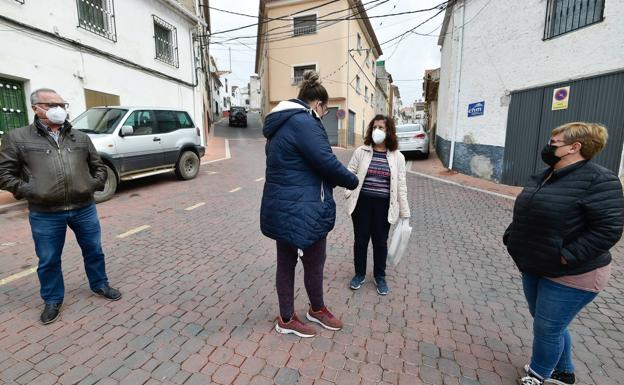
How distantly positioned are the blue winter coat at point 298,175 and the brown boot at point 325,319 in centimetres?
77

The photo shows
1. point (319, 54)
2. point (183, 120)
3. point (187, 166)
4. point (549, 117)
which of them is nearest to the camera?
point (549, 117)

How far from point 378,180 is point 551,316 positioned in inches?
64.3

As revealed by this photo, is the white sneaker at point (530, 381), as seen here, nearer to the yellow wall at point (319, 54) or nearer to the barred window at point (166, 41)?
the barred window at point (166, 41)

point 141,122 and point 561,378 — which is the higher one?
point 141,122

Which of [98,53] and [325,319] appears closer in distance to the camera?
[325,319]

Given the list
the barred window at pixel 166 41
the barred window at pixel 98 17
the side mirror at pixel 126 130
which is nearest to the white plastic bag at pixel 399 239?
the side mirror at pixel 126 130

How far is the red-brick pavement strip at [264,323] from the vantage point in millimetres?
2271

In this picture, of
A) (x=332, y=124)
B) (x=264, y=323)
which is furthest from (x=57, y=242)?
(x=332, y=124)

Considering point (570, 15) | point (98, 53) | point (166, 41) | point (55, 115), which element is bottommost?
point (55, 115)

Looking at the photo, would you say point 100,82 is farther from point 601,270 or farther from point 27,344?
point 601,270

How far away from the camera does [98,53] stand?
939 centimetres

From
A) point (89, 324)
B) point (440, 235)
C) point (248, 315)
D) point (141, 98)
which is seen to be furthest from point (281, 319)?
point (141, 98)

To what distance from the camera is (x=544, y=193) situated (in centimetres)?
191

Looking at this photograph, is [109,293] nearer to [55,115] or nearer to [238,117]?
[55,115]
